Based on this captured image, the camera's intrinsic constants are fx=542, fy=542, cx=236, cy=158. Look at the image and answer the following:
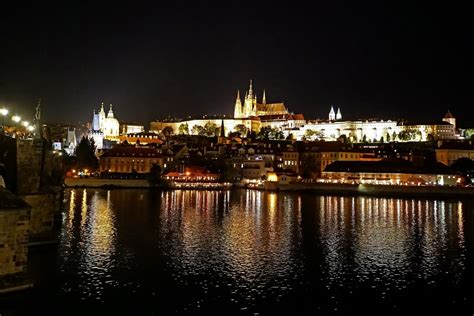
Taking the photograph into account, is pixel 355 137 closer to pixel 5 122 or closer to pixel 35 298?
pixel 5 122

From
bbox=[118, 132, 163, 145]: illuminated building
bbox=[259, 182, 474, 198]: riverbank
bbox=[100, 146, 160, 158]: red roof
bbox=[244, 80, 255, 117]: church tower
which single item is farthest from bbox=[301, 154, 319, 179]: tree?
bbox=[244, 80, 255, 117]: church tower

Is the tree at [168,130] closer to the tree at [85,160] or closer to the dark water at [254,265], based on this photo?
the tree at [85,160]

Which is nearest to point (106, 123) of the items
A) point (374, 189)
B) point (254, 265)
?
point (374, 189)

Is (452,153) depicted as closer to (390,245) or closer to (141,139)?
(141,139)

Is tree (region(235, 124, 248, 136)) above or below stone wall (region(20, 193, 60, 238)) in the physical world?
above

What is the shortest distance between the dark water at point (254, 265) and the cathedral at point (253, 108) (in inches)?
4365

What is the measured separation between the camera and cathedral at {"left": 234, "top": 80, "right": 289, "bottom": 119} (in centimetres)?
13962

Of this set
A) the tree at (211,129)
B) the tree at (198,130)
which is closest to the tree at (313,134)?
the tree at (211,129)

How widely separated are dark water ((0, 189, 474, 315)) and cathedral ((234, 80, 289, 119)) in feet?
364

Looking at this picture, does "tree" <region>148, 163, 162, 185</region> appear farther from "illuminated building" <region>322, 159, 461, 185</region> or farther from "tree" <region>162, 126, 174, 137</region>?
"tree" <region>162, 126, 174, 137</region>

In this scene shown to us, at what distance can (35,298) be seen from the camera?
12516 mm

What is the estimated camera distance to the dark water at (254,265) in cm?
1312

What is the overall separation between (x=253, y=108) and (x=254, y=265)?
124 metres

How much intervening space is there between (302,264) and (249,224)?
928 cm
